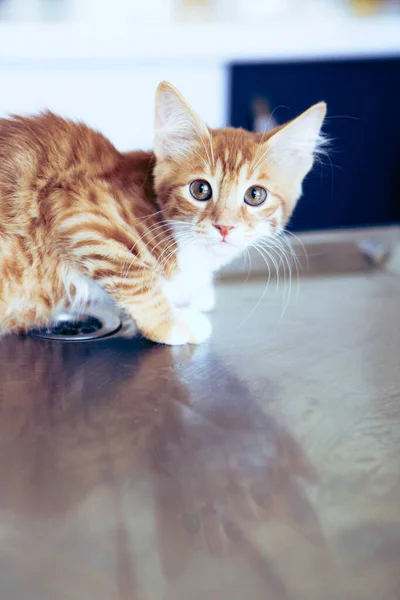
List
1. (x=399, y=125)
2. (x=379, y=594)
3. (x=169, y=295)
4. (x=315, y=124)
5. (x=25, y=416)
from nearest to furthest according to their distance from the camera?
1. (x=379, y=594)
2. (x=25, y=416)
3. (x=315, y=124)
4. (x=169, y=295)
5. (x=399, y=125)

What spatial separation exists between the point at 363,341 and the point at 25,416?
51 centimetres

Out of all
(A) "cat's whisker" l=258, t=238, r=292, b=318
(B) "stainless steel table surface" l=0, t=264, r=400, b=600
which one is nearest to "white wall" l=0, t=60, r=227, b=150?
(A) "cat's whisker" l=258, t=238, r=292, b=318

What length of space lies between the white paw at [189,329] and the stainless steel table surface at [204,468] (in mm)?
28

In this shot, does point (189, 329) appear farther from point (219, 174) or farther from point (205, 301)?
point (219, 174)

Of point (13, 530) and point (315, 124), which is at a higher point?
point (315, 124)

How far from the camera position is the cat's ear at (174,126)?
3.36 feet

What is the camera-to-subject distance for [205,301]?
1135 mm

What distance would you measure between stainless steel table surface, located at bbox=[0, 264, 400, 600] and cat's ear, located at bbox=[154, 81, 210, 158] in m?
0.31

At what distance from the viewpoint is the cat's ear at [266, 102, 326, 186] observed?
1023 millimetres

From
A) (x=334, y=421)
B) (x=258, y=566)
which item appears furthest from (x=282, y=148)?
(x=258, y=566)

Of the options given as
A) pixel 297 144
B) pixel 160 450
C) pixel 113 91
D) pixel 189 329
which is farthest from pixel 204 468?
pixel 113 91

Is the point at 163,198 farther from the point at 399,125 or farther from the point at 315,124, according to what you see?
the point at 399,125

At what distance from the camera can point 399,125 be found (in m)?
2.50

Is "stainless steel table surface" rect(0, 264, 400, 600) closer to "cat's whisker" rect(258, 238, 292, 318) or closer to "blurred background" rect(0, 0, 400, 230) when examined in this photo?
"cat's whisker" rect(258, 238, 292, 318)
